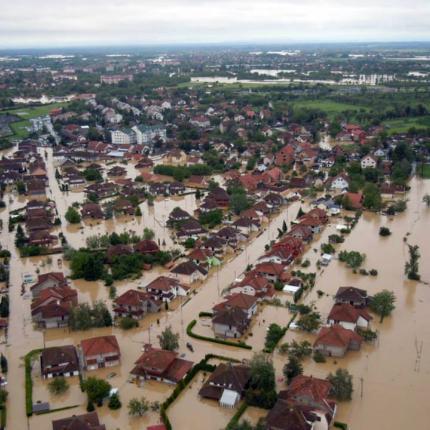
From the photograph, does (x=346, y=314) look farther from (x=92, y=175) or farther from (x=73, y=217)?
(x=92, y=175)

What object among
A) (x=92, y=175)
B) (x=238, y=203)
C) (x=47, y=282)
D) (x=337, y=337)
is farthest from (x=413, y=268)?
(x=92, y=175)

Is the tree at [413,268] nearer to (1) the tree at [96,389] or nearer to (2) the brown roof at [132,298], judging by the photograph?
(2) the brown roof at [132,298]

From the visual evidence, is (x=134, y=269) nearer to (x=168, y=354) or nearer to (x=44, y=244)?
(x=44, y=244)

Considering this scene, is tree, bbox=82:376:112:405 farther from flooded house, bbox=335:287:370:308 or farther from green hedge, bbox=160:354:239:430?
flooded house, bbox=335:287:370:308

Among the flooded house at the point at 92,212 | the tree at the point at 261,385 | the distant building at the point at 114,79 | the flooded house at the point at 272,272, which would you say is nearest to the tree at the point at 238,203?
the flooded house at the point at 92,212

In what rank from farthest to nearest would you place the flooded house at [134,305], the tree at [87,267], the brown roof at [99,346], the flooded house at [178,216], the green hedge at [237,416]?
the flooded house at [178,216] → the tree at [87,267] → the flooded house at [134,305] → the brown roof at [99,346] → the green hedge at [237,416]

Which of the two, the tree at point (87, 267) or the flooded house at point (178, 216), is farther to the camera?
the flooded house at point (178, 216)
